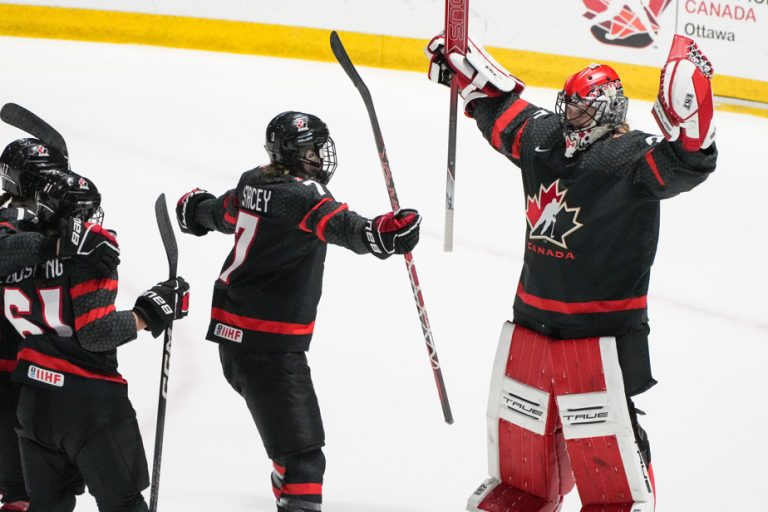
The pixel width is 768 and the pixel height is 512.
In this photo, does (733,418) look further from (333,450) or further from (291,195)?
(291,195)

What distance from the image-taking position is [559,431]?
3.32 m

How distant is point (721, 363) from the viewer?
4863mm

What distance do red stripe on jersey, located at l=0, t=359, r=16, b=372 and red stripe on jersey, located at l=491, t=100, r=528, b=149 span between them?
1581mm

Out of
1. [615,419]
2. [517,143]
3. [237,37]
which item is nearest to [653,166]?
[517,143]

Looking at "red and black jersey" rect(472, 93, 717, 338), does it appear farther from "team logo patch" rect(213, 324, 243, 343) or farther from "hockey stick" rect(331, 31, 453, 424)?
"team logo patch" rect(213, 324, 243, 343)

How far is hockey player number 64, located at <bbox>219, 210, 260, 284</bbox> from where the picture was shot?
3.34m

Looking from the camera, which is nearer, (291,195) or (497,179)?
(291,195)

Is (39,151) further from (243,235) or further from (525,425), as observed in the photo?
(525,425)

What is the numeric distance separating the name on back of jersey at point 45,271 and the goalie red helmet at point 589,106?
1.39m

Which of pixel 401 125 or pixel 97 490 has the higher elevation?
pixel 401 125

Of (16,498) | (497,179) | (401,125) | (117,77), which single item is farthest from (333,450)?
(117,77)

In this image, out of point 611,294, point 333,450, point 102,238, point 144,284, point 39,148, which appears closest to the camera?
point 102,238

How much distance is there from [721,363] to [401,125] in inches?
135

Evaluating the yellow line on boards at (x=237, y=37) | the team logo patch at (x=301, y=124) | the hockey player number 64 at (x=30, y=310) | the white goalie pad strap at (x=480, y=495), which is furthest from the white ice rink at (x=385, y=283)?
the team logo patch at (x=301, y=124)
